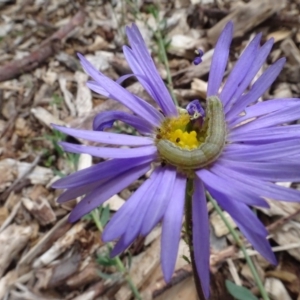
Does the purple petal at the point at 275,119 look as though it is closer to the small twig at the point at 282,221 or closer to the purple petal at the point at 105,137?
the purple petal at the point at 105,137

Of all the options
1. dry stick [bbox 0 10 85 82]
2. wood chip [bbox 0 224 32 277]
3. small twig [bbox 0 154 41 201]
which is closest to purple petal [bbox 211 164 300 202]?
wood chip [bbox 0 224 32 277]

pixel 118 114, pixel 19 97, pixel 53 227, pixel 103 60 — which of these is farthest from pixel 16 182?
pixel 118 114

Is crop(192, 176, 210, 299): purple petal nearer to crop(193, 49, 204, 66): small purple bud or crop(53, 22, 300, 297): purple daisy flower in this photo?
crop(53, 22, 300, 297): purple daisy flower

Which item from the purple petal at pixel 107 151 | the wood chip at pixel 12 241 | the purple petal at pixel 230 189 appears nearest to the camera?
the purple petal at pixel 230 189

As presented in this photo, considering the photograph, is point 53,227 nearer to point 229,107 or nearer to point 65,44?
point 229,107

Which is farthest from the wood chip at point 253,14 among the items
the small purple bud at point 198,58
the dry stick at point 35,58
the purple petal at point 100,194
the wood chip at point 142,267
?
the purple petal at point 100,194
